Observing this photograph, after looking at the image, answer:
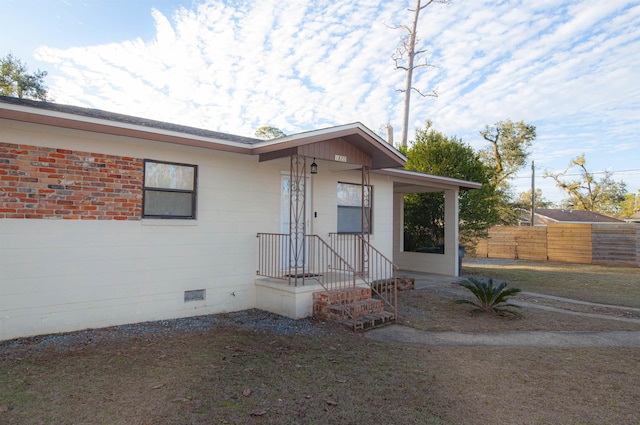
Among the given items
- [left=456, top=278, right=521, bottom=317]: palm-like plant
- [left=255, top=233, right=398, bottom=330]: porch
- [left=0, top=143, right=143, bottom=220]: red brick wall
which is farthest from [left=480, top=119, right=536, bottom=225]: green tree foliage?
[left=0, top=143, right=143, bottom=220]: red brick wall

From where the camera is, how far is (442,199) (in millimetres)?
12484

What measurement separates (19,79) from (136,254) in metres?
21.3

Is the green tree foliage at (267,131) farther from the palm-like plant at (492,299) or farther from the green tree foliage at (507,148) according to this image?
the palm-like plant at (492,299)

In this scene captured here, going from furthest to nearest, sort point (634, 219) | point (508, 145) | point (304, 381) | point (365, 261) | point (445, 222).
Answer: point (634, 219)
point (508, 145)
point (445, 222)
point (365, 261)
point (304, 381)

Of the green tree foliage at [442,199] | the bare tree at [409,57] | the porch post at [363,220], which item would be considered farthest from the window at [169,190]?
the bare tree at [409,57]

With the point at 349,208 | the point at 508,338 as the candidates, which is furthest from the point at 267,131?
the point at 508,338

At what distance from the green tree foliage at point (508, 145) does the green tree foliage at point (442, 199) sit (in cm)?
1766

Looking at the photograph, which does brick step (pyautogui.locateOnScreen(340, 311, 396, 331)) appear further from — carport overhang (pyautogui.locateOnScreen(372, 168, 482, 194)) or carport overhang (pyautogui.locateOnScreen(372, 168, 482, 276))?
carport overhang (pyautogui.locateOnScreen(372, 168, 482, 276))

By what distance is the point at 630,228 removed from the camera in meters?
15.3

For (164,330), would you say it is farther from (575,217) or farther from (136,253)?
(575,217)

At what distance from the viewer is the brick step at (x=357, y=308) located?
6035 mm

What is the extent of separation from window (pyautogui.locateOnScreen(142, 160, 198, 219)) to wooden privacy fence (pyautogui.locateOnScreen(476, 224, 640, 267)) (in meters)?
15.0

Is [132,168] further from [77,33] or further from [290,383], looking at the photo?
[77,33]

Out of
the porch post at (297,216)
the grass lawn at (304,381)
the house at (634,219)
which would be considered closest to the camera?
the grass lawn at (304,381)
